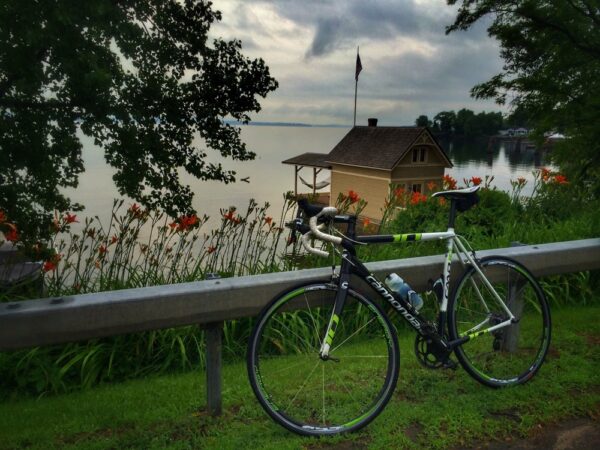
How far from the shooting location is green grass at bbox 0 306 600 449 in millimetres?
3729

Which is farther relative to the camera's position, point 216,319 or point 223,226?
point 223,226

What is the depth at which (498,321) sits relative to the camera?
15.5 feet

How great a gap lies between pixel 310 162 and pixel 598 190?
52.2 m

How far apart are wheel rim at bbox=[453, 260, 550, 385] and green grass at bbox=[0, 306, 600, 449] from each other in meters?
0.15

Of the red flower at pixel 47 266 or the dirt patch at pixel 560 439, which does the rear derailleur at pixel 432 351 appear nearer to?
the dirt patch at pixel 560 439

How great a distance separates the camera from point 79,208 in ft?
19.6

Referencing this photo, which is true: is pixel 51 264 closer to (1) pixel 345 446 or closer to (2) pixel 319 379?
(2) pixel 319 379

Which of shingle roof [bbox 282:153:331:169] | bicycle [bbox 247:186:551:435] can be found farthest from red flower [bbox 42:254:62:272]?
shingle roof [bbox 282:153:331:169]

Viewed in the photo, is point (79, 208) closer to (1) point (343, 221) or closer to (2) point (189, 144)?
(2) point (189, 144)

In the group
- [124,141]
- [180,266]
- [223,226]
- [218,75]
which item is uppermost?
[218,75]

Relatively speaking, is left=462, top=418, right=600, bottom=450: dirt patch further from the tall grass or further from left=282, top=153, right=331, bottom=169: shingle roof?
left=282, top=153, right=331, bottom=169: shingle roof

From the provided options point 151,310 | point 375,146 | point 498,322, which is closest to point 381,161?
point 375,146

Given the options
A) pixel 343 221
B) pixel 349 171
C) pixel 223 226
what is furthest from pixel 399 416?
pixel 349 171

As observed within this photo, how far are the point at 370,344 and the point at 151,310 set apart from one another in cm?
264
